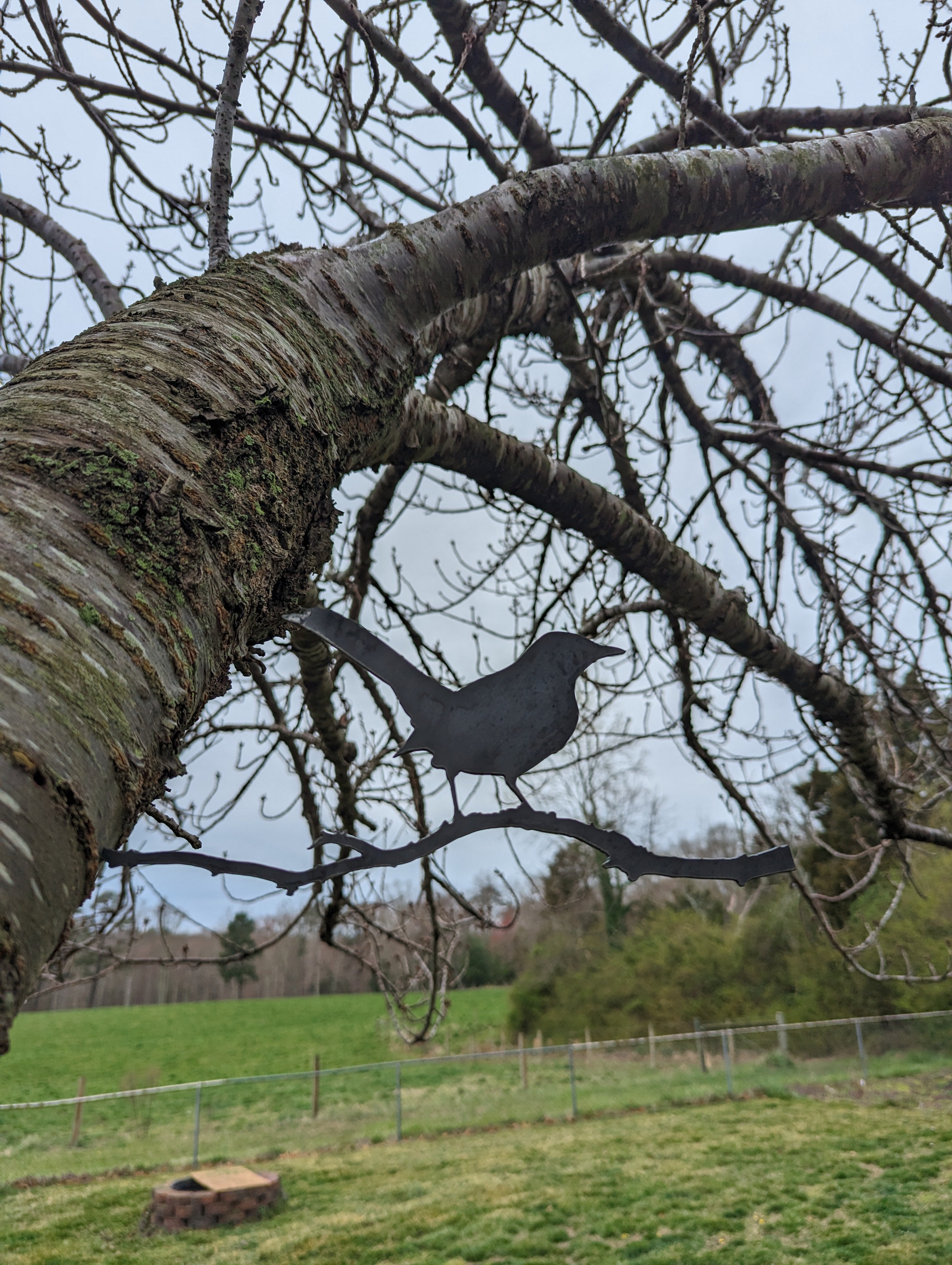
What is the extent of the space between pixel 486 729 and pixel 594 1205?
847cm

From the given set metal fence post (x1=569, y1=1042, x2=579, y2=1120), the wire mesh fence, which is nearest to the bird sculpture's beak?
the wire mesh fence

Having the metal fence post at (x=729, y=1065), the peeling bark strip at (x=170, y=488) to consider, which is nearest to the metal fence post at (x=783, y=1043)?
the metal fence post at (x=729, y=1065)

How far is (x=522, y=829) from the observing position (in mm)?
914

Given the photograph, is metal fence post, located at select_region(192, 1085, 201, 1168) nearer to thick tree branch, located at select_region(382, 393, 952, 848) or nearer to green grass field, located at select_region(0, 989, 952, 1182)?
green grass field, located at select_region(0, 989, 952, 1182)

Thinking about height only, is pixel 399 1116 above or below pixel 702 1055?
below

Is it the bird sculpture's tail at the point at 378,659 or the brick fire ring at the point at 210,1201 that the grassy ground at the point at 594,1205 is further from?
the bird sculpture's tail at the point at 378,659

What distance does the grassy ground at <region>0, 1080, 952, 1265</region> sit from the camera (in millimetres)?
6223

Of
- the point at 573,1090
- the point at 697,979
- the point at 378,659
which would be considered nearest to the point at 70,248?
the point at 378,659

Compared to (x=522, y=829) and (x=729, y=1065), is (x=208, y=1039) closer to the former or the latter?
(x=729, y=1065)

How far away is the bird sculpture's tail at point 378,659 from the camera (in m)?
0.81

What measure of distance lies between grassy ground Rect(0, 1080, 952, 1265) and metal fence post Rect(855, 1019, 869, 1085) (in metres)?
1.49

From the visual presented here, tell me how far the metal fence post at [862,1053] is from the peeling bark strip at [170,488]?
44.1 feet

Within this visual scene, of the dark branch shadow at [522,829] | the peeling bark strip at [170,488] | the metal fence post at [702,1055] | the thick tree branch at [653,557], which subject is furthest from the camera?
the metal fence post at [702,1055]

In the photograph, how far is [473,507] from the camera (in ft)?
11.5
